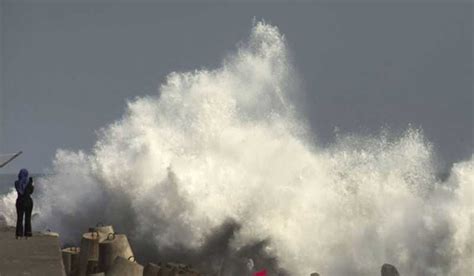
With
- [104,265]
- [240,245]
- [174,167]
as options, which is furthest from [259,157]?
[104,265]

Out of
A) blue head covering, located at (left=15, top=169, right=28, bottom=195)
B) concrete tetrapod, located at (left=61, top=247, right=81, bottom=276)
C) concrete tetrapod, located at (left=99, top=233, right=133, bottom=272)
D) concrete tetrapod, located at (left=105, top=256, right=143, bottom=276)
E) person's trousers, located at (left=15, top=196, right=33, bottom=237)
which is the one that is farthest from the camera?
concrete tetrapod, located at (left=61, top=247, right=81, bottom=276)

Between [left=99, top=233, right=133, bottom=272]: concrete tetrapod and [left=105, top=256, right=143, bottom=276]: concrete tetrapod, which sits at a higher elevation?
[left=99, top=233, right=133, bottom=272]: concrete tetrapod

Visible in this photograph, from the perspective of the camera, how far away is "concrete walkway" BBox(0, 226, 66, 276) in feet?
21.4

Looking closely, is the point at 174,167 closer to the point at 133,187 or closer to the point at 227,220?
the point at 133,187

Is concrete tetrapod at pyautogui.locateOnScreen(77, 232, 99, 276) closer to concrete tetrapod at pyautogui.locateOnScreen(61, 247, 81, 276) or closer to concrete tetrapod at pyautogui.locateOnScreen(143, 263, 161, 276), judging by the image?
concrete tetrapod at pyautogui.locateOnScreen(61, 247, 81, 276)

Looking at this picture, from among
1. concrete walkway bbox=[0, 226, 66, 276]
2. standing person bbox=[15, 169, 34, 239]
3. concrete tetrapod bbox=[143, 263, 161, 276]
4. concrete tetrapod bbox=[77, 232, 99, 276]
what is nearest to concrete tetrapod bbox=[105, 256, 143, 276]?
concrete tetrapod bbox=[143, 263, 161, 276]

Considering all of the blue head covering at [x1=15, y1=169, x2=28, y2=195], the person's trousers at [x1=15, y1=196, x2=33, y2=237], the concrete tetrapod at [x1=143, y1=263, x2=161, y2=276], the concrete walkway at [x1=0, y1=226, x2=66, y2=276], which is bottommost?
the concrete walkway at [x1=0, y1=226, x2=66, y2=276]

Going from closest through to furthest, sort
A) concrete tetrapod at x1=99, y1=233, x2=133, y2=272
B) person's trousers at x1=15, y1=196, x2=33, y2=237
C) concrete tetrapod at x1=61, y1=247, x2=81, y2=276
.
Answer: person's trousers at x1=15, y1=196, x2=33, y2=237 < concrete tetrapod at x1=99, y1=233, x2=133, y2=272 < concrete tetrapod at x1=61, y1=247, x2=81, y2=276

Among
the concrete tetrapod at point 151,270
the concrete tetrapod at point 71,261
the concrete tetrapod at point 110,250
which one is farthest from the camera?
the concrete tetrapod at point 71,261

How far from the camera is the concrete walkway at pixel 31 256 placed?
654 centimetres

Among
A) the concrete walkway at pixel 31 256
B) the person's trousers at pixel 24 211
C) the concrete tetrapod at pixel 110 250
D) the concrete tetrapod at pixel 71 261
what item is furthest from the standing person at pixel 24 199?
the concrete tetrapod at pixel 71 261

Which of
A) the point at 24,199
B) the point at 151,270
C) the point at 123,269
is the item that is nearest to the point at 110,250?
the point at 151,270

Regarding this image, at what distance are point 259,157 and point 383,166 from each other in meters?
4.60

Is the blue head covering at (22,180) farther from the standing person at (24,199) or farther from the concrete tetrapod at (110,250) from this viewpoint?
the concrete tetrapod at (110,250)
